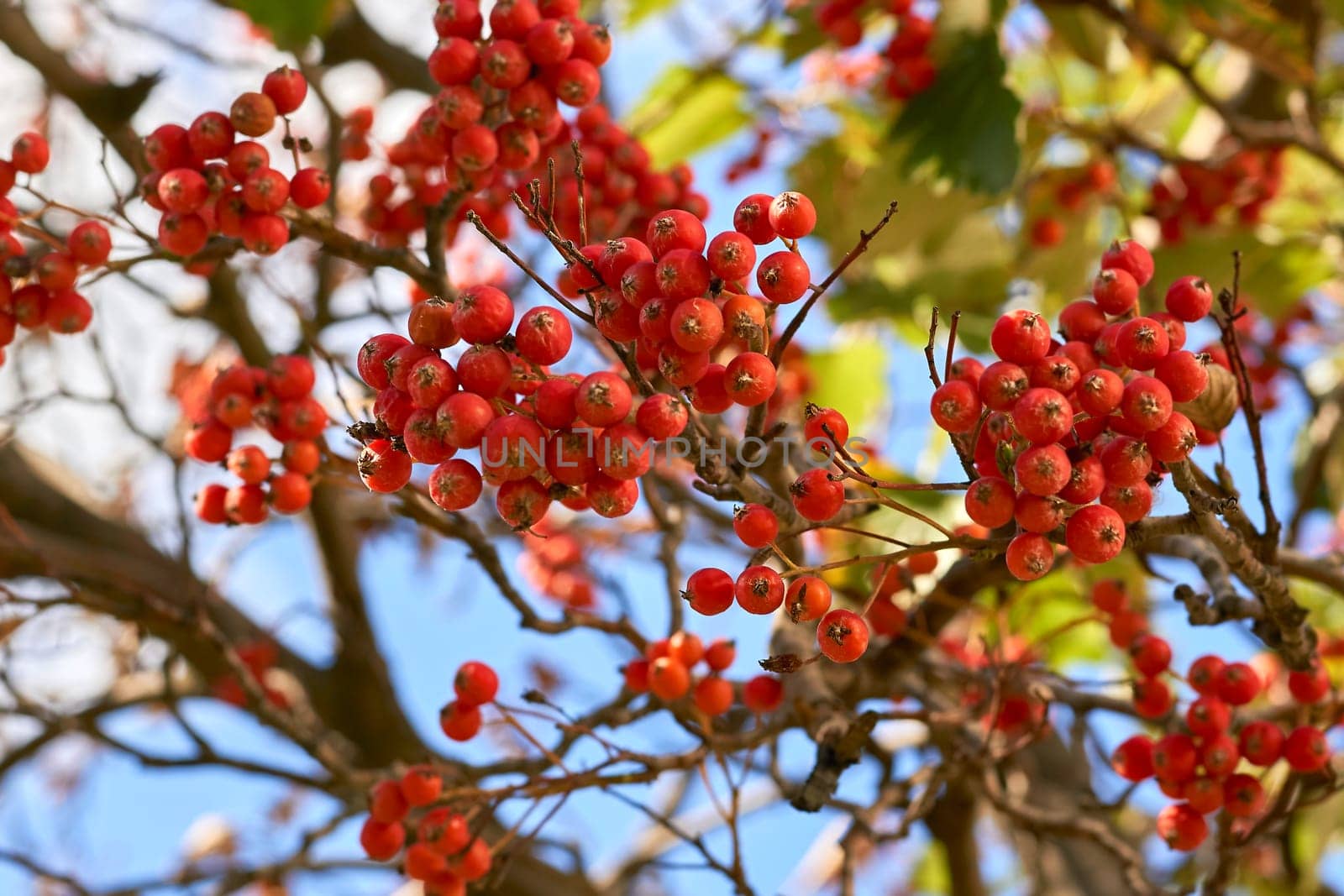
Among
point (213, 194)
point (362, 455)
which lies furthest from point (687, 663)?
point (213, 194)

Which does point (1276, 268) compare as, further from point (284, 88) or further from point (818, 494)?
point (284, 88)

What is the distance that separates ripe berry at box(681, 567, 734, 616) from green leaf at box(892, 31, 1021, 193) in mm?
2306

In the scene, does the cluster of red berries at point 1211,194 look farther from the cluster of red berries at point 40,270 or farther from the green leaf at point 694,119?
the cluster of red berries at point 40,270

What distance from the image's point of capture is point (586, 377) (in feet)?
5.88

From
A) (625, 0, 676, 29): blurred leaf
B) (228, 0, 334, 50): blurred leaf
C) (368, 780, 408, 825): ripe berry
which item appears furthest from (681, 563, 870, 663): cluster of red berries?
(625, 0, 676, 29): blurred leaf

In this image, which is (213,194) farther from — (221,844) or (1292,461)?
(1292,461)

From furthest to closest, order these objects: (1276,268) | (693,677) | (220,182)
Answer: (1276,268) < (693,677) < (220,182)

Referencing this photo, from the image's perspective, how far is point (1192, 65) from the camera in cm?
446

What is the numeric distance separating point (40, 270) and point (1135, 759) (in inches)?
111

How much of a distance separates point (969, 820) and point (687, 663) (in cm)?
248

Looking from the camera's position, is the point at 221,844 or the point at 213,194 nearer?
the point at 213,194

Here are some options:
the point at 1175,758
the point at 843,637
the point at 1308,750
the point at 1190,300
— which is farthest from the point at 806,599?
the point at 1308,750

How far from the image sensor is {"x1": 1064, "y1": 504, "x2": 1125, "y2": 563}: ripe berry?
1785mm

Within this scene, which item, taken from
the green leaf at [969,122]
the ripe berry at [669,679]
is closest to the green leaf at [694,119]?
the green leaf at [969,122]
